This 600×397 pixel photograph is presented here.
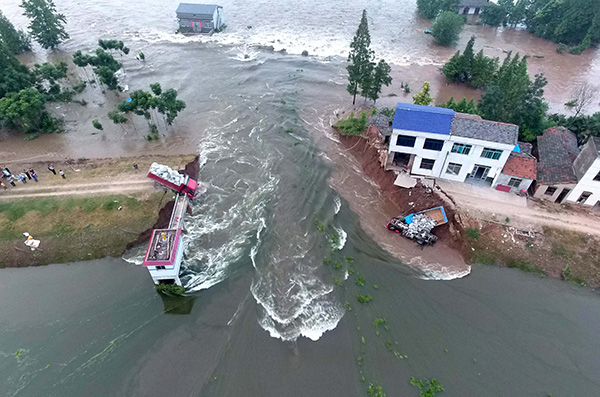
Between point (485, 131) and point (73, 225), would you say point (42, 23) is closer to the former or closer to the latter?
point (73, 225)

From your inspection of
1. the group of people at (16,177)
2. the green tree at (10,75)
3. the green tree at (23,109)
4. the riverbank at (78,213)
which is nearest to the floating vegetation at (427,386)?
the riverbank at (78,213)

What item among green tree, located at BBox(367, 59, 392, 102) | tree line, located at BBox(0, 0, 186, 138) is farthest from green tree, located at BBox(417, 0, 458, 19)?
tree line, located at BBox(0, 0, 186, 138)

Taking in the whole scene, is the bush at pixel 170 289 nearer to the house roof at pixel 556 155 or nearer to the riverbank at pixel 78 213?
the riverbank at pixel 78 213

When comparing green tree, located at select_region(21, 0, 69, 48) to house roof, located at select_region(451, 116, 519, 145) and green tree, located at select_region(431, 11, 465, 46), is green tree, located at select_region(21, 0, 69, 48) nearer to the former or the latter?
house roof, located at select_region(451, 116, 519, 145)

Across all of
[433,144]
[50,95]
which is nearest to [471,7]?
[433,144]

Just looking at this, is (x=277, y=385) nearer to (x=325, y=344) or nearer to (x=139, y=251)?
(x=325, y=344)
